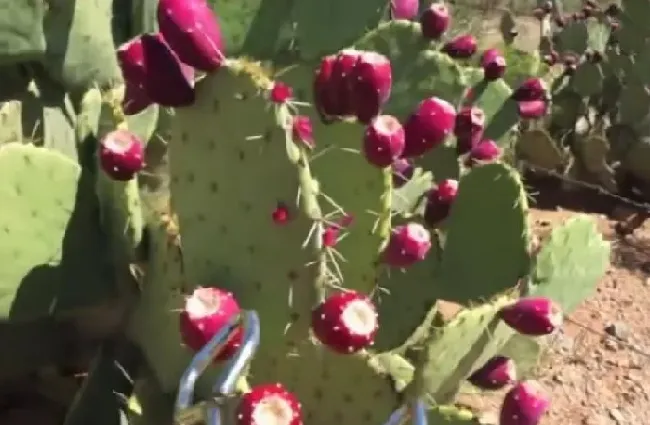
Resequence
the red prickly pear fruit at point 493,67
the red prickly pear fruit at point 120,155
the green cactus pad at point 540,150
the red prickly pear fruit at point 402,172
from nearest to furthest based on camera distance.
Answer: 1. the red prickly pear fruit at point 120,155
2. the red prickly pear fruit at point 402,172
3. the red prickly pear fruit at point 493,67
4. the green cactus pad at point 540,150

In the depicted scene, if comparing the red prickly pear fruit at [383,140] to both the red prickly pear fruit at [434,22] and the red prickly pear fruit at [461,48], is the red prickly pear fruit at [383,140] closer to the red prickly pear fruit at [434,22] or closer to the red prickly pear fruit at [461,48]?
the red prickly pear fruit at [434,22]

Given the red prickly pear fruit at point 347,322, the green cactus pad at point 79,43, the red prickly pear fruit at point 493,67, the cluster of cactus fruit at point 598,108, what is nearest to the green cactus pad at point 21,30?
the green cactus pad at point 79,43

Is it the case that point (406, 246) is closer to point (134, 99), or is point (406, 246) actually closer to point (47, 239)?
point (134, 99)

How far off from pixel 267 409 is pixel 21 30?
1.10 m

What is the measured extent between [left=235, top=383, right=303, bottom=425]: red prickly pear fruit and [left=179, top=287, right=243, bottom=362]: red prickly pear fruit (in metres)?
0.16

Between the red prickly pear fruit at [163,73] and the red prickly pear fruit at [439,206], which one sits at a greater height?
the red prickly pear fruit at [163,73]

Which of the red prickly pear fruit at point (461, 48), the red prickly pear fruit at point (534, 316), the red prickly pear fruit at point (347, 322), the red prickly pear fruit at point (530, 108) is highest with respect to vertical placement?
the red prickly pear fruit at point (347, 322)

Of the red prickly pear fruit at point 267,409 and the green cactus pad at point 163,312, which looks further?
the green cactus pad at point 163,312

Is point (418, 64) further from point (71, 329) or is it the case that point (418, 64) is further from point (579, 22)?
point (579, 22)

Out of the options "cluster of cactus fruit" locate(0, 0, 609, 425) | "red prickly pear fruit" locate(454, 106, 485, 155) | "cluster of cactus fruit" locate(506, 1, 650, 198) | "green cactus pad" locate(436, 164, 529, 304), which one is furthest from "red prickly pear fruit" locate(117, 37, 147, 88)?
"cluster of cactus fruit" locate(506, 1, 650, 198)

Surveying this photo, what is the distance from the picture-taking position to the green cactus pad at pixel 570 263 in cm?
202

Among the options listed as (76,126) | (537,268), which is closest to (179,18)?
(76,126)

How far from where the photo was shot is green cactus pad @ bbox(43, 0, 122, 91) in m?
1.97


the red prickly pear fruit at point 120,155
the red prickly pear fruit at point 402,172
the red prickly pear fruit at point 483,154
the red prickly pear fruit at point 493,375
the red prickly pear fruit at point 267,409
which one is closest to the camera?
the red prickly pear fruit at point 267,409
